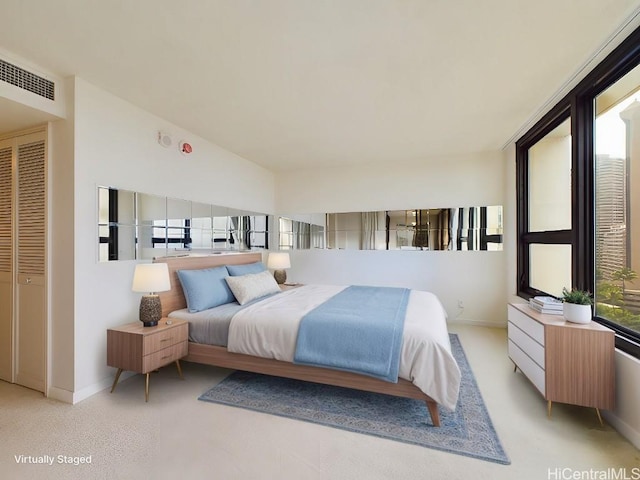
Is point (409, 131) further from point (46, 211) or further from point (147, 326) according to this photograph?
point (46, 211)

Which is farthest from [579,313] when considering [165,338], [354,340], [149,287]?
[149,287]

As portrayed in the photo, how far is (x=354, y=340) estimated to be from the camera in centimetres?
230

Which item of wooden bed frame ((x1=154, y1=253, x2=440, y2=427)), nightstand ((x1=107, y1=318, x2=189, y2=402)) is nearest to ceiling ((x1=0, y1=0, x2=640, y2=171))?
wooden bed frame ((x1=154, y1=253, x2=440, y2=427))

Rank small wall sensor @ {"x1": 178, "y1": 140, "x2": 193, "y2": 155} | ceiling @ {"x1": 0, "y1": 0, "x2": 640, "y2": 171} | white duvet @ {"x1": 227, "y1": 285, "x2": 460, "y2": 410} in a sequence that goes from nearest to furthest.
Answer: ceiling @ {"x1": 0, "y1": 0, "x2": 640, "y2": 171}, white duvet @ {"x1": 227, "y1": 285, "x2": 460, "y2": 410}, small wall sensor @ {"x1": 178, "y1": 140, "x2": 193, "y2": 155}

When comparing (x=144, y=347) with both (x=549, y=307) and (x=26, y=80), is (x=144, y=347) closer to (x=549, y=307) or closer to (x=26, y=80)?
(x=26, y=80)

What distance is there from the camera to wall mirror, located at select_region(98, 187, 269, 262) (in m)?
2.68

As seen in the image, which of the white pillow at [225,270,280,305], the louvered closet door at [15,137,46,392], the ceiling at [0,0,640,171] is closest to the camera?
the ceiling at [0,0,640,171]

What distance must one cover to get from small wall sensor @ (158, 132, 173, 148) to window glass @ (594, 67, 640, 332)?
4.02 m

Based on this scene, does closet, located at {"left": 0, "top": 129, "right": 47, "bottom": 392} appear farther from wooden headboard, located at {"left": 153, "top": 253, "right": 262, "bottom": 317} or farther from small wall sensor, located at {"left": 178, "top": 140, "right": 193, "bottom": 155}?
small wall sensor, located at {"left": 178, "top": 140, "right": 193, "bottom": 155}

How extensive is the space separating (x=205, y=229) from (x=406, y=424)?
3070 mm

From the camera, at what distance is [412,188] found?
4855mm

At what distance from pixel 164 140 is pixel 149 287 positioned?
1621mm

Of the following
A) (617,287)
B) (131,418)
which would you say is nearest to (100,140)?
(131,418)

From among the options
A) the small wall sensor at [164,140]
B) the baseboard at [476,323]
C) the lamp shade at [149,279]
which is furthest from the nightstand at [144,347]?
the baseboard at [476,323]
